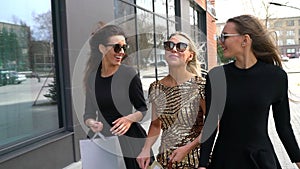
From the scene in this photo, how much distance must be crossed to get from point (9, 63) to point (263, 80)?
3378 mm

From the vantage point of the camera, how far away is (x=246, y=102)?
68.3 inches

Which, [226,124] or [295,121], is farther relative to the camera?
[295,121]

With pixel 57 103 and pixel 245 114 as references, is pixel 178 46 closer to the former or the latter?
pixel 245 114

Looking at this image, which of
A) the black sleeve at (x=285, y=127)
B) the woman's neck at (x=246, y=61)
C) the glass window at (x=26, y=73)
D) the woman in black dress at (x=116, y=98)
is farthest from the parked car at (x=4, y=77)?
the black sleeve at (x=285, y=127)

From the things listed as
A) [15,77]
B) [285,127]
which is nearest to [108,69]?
[285,127]

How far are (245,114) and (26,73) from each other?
3494mm

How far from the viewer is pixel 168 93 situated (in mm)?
2023

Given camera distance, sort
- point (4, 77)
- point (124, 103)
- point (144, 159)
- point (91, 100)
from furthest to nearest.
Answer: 1. point (4, 77)
2. point (91, 100)
3. point (124, 103)
4. point (144, 159)

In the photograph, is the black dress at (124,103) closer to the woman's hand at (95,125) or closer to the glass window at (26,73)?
the woman's hand at (95,125)

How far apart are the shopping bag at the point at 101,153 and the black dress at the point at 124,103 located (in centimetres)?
5

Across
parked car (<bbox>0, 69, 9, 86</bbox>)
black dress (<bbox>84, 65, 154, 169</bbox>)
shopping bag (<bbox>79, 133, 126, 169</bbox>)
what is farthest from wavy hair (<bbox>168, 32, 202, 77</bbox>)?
parked car (<bbox>0, 69, 9, 86</bbox>)

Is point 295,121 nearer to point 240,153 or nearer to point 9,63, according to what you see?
point 9,63

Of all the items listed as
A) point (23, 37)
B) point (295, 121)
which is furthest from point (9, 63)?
point (295, 121)

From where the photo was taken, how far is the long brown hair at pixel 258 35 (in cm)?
182
